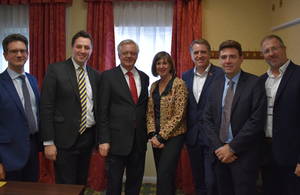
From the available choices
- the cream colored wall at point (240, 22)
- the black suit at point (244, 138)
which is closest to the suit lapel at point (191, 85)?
the black suit at point (244, 138)

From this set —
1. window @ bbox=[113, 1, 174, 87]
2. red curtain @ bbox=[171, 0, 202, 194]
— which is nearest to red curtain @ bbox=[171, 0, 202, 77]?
red curtain @ bbox=[171, 0, 202, 194]

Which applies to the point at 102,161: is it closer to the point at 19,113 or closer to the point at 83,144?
the point at 83,144

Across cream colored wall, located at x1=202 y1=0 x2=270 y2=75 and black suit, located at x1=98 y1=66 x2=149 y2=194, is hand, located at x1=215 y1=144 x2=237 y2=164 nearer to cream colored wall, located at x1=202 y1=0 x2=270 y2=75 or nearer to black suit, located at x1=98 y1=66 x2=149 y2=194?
black suit, located at x1=98 y1=66 x2=149 y2=194

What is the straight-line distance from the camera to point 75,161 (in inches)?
73.9

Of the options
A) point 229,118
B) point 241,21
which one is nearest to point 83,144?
point 229,118

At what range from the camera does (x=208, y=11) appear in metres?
3.07

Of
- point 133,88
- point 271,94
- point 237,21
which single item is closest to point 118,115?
point 133,88

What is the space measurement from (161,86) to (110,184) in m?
1.09

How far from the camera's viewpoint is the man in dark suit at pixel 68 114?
5.88ft

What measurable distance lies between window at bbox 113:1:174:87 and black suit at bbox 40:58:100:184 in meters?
1.55

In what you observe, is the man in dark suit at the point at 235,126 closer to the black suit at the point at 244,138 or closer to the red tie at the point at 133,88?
the black suit at the point at 244,138

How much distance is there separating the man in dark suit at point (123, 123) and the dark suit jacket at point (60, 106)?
24 centimetres

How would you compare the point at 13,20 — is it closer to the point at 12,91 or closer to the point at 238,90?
the point at 12,91

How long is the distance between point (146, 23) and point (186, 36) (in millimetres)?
668
